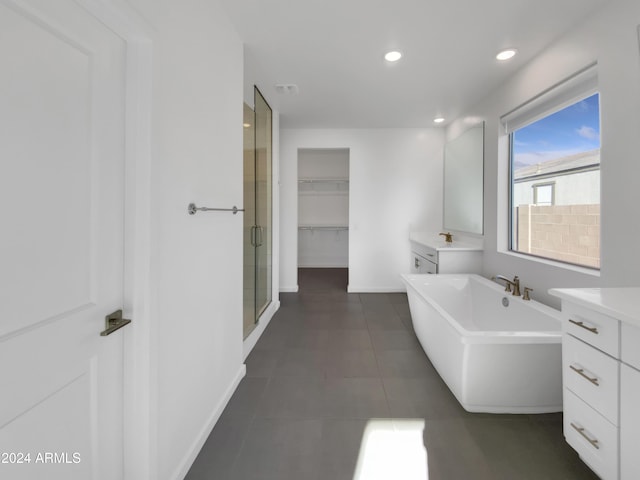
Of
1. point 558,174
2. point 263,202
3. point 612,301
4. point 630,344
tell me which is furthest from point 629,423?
point 263,202

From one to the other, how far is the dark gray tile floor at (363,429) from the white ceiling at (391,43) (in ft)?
8.48

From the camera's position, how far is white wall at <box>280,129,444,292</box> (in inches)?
189

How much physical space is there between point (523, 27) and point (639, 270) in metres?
1.78

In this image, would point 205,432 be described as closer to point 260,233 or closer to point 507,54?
point 260,233

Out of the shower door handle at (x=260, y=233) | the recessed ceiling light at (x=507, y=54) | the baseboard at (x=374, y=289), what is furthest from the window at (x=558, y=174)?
the shower door handle at (x=260, y=233)

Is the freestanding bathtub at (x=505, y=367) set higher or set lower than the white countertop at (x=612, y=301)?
lower

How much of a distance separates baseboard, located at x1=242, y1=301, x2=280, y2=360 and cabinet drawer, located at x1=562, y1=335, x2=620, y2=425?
2.16 metres

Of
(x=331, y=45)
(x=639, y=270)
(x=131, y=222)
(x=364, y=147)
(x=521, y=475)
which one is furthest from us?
(x=364, y=147)

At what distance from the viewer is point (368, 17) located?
2.05 metres

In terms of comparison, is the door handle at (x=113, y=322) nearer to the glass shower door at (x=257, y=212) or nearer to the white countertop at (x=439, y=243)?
the glass shower door at (x=257, y=212)

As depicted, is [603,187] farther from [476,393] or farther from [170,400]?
[170,400]

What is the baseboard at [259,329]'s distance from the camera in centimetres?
269

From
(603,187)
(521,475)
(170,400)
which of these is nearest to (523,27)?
(603,187)

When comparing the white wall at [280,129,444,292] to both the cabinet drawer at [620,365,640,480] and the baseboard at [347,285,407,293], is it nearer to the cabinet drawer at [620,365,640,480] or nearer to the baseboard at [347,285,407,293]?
the baseboard at [347,285,407,293]
